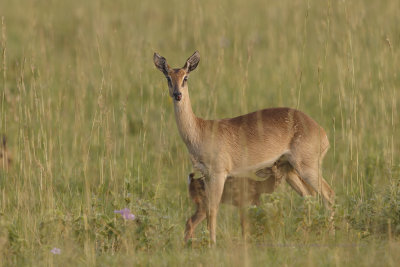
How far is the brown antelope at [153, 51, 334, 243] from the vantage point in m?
6.29

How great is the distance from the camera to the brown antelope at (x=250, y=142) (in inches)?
247

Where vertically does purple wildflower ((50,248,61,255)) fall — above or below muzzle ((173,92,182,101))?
below

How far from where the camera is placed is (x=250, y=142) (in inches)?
254

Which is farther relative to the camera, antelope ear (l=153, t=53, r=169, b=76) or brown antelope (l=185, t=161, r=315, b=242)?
antelope ear (l=153, t=53, r=169, b=76)

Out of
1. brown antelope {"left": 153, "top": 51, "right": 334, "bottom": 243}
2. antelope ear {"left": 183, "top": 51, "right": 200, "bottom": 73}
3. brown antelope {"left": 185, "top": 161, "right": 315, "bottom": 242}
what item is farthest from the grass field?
antelope ear {"left": 183, "top": 51, "right": 200, "bottom": 73}

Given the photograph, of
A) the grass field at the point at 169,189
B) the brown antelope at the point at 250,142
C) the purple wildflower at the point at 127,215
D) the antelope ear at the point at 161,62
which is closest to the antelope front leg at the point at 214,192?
the brown antelope at the point at 250,142

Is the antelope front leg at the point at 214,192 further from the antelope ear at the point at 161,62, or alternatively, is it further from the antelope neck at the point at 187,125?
the antelope ear at the point at 161,62

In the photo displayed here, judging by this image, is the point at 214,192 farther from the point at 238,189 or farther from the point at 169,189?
the point at 169,189

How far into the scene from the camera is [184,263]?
4.62 metres

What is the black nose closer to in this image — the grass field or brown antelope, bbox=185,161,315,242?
the grass field

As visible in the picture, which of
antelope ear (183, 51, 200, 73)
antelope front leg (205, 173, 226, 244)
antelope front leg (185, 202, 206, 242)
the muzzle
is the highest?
antelope ear (183, 51, 200, 73)

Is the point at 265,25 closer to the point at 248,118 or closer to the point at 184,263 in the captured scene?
the point at 248,118

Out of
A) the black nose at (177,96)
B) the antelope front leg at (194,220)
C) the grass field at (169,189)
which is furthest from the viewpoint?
the black nose at (177,96)

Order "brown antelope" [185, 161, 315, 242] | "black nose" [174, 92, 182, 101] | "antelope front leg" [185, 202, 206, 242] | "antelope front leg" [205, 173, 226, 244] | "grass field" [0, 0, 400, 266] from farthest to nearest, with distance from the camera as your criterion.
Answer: "brown antelope" [185, 161, 315, 242]
"black nose" [174, 92, 182, 101]
"antelope front leg" [205, 173, 226, 244]
"antelope front leg" [185, 202, 206, 242]
"grass field" [0, 0, 400, 266]
